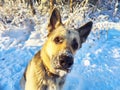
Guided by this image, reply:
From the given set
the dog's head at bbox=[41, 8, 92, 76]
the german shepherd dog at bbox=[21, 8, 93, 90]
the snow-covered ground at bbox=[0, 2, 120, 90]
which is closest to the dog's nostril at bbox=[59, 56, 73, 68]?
the dog's head at bbox=[41, 8, 92, 76]

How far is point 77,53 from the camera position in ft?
23.3

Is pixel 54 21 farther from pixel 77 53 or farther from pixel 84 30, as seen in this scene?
pixel 77 53

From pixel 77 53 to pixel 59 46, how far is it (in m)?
2.79

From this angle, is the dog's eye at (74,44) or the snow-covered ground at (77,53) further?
the snow-covered ground at (77,53)

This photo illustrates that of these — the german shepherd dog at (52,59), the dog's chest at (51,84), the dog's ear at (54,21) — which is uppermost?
the dog's ear at (54,21)

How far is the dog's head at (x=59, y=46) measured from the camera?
13.5 ft

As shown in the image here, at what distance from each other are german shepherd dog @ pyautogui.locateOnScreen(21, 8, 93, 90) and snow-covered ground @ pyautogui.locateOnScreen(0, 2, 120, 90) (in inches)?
42.4

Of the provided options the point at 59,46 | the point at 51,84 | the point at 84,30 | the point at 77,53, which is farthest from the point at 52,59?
the point at 77,53

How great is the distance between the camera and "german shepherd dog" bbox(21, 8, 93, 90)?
171 inches

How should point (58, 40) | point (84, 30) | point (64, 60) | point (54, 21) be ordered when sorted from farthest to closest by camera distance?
1. point (84, 30)
2. point (54, 21)
3. point (58, 40)
4. point (64, 60)

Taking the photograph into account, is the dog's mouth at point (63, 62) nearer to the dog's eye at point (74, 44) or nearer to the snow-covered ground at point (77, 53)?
the dog's eye at point (74, 44)

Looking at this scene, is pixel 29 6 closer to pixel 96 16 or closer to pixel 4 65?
pixel 96 16

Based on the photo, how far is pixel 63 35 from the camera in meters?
4.50

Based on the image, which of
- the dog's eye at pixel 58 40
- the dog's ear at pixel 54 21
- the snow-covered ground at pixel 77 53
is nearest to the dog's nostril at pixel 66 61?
the dog's eye at pixel 58 40
